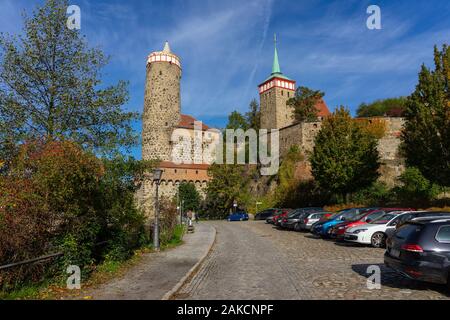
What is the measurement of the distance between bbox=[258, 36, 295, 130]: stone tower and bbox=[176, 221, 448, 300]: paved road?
188 ft

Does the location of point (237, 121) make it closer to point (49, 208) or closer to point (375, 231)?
Result: point (375, 231)

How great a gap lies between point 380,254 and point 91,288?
9.92 metres

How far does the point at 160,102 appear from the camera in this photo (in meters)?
55.8

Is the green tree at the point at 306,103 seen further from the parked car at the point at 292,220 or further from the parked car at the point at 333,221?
the parked car at the point at 333,221

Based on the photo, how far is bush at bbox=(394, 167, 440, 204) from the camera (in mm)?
33219

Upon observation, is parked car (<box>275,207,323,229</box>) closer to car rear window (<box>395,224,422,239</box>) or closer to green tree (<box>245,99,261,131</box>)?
car rear window (<box>395,224,422,239</box>)

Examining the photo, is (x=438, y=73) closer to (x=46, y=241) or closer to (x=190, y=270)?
(x=190, y=270)

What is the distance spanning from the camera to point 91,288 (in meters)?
8.62

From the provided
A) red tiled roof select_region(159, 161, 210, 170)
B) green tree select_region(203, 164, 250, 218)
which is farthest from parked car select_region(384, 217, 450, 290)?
red tiled roof select_region(159, 161, 210, 170)

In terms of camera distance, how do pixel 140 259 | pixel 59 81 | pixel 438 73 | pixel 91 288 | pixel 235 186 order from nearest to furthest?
pixel 91 288
pixel 140 259
pixel 59 81
pixel 438 73
pixel 235 186

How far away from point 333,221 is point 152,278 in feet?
43.4

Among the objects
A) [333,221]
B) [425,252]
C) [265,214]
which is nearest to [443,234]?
[425,252]

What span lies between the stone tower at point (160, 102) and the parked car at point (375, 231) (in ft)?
140
